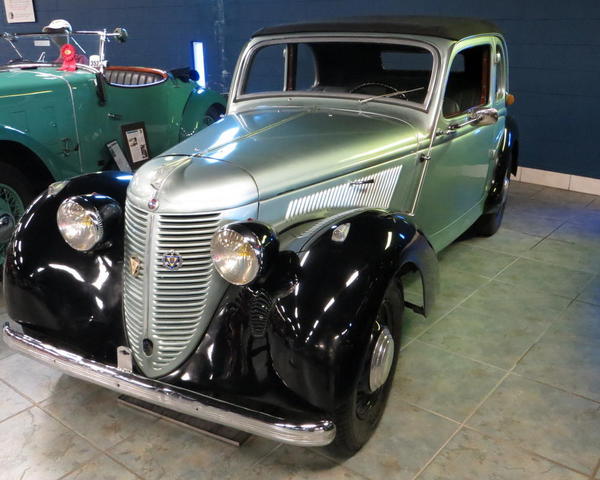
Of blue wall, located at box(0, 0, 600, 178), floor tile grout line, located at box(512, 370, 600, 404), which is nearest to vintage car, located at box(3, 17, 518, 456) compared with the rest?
floor tile grout line, located at box(512, 370, 600, 404)

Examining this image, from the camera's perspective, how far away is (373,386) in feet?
6.98

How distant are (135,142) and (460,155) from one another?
2.78 meters

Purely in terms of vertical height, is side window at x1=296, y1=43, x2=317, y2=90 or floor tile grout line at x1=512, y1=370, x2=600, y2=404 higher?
side window at x1=296, y1=43, x2=317, y2=90

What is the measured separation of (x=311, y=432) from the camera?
5.86 feet

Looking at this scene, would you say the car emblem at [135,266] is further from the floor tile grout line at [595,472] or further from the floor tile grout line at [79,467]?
the floor tile grout line at [595,472]

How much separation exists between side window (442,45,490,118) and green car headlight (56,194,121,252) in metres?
2.22

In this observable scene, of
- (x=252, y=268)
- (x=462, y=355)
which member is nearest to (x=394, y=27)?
(x=462, y=355)

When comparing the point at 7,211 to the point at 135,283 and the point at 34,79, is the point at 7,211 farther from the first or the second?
the point at 135,283

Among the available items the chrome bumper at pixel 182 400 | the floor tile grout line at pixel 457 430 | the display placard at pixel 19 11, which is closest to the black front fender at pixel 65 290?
the chrome bumper at pixel 182 400

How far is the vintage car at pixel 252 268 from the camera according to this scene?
190 cm

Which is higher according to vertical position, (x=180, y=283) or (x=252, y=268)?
(x=252, y=268)

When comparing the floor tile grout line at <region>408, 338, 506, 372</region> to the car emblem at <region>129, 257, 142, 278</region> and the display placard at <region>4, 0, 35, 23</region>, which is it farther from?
the display placard at <region>4, 0, 35, 23</region>

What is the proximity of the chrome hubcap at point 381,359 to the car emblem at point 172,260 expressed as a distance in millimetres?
756

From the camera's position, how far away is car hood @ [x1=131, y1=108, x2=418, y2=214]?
2.13 m
